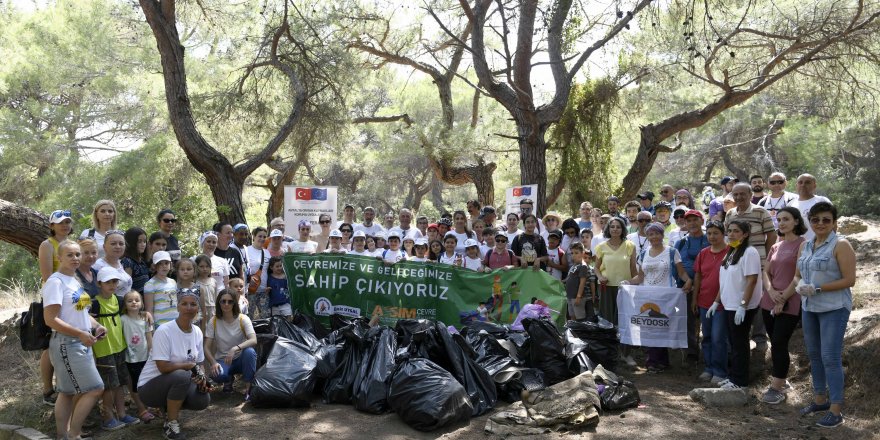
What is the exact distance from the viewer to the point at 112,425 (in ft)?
17.1

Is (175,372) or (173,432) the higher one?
(175,372)

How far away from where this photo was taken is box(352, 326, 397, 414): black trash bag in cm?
546

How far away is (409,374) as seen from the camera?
534 centimetres

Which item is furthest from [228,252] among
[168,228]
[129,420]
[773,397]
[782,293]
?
[773,397]

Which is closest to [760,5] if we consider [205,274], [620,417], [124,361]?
[620,417]

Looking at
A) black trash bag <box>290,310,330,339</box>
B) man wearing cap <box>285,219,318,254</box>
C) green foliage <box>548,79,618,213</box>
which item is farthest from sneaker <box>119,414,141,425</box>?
green foliage <box>548,79,618,213</box>

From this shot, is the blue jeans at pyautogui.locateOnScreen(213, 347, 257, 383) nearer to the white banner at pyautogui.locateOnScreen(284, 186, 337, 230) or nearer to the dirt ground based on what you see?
the dirt ground

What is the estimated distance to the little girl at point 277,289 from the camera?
704cm

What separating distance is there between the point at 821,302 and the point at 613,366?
1969mm

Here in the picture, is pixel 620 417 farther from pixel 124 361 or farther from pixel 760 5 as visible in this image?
pixel 760 5

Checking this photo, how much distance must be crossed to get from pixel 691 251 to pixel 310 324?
12.7ft

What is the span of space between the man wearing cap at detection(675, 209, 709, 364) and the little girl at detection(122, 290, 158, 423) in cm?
493

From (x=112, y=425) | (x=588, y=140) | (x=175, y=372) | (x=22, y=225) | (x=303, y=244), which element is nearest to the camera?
(x=175, y=372)

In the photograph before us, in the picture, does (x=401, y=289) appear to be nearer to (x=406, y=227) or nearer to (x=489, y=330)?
(x=489, y=330)
